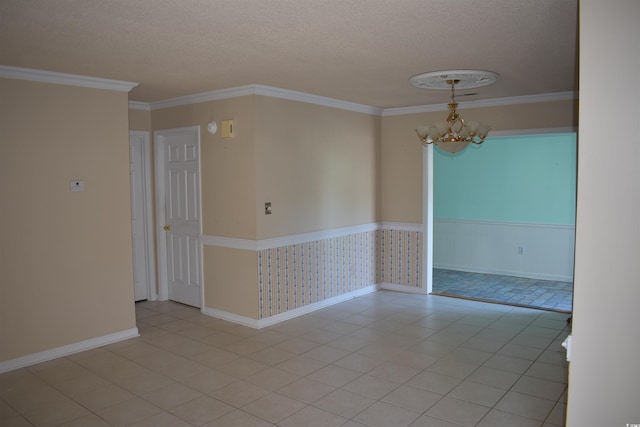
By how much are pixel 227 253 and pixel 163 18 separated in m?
2.86

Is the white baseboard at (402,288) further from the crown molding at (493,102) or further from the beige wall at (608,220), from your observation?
the beige wall at (608,220)

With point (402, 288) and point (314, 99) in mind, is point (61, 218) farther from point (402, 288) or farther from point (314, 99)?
point (402, 288)

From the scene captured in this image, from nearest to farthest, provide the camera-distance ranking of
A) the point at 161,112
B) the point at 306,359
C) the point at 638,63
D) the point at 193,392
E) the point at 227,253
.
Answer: the point at 638,63 < the point at 193,392 < the point at 306,359 < the point at 227,253 < the point at 161,112

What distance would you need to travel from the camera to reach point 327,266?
18.6 feet

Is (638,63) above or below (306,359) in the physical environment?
above

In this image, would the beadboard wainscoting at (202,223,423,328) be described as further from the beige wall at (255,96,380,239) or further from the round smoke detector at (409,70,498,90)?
the round smoke detector at (409,70,498,90)

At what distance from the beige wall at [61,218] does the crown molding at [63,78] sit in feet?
0.15

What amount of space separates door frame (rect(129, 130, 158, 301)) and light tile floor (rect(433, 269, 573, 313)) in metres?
3.59

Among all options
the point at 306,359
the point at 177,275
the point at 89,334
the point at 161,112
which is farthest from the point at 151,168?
the point at 306,359

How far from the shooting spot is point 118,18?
264cm

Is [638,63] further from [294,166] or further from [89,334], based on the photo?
Answer: [89,334]

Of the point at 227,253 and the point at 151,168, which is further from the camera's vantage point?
the point at 151,168

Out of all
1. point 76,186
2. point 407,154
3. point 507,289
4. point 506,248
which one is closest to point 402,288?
point 507,289

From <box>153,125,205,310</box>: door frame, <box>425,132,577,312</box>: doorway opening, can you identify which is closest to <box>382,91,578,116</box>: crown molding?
<box>425,132,577,312</box>: doorway opening
